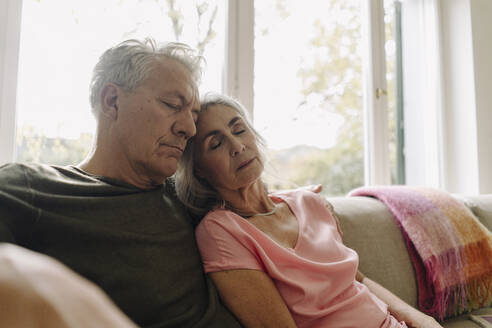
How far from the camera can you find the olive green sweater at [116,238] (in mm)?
805

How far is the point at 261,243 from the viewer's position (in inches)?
40.3

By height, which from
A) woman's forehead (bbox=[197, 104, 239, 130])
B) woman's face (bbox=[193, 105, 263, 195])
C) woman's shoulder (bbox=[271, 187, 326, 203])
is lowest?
woman's shoulder (bbox=[271, 187, 326, 203])

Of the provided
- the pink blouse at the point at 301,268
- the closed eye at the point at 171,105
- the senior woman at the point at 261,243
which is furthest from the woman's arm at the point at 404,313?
the closed eye at the point at 171,105

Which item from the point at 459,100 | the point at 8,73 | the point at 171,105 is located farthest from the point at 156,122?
the point at 459,100

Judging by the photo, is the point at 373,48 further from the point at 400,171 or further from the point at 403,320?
the point at 403,320

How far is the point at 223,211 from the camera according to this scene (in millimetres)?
1081

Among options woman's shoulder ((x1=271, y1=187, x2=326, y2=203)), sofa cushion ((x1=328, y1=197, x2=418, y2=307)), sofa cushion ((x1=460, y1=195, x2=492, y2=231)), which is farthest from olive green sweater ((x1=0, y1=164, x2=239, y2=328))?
sofa cushion ((x1=460, y1=195, x2=492, y2=231))

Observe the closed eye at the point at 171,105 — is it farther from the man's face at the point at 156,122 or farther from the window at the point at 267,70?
the window at the point at 267,70

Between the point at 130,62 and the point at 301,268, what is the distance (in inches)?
29.1

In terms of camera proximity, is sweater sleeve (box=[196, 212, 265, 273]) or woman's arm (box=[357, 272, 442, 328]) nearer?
sweater sleeve (box=[196, 212, 265, 273])

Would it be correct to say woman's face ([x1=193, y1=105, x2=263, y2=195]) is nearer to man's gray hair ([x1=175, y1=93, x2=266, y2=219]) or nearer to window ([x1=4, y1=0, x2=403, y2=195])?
man's gray hair ([x1=175, y1=93, x2=266, y2=219])

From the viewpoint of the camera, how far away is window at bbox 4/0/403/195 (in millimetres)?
1549

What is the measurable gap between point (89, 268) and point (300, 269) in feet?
1.77

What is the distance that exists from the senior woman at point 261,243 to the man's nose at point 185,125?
0.07 metres
